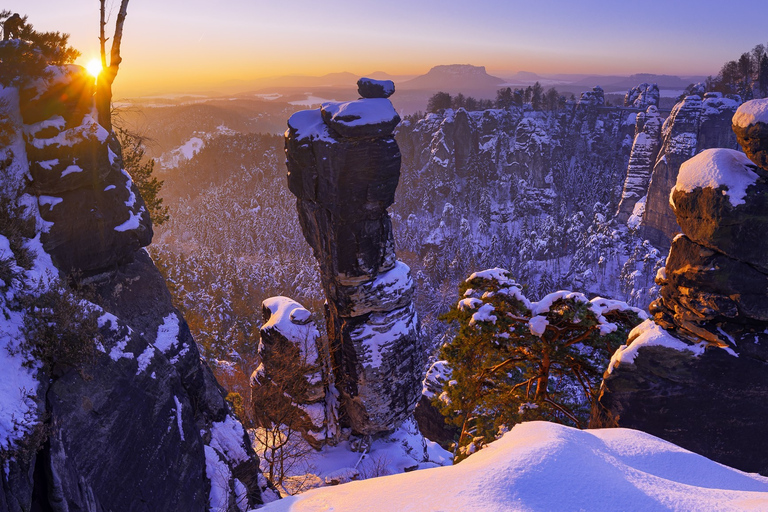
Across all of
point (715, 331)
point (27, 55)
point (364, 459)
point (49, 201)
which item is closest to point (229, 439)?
point (49, 201)

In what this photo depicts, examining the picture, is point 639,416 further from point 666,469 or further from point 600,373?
point 666,469

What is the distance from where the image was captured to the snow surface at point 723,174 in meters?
8.88

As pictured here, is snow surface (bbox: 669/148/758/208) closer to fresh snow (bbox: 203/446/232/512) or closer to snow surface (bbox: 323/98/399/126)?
snow surface (bbox: 323/98/399/126)

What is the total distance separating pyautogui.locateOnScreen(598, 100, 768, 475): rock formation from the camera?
29.5 feet

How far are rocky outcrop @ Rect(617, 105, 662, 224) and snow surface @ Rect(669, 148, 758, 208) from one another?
3888 inches

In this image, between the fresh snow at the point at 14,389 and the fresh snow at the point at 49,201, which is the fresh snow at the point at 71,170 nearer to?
the fresh snow at the point at 49,201

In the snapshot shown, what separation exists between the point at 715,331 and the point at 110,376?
13.0 m

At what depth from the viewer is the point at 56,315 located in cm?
643

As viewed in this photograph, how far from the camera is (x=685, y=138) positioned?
80.2 m

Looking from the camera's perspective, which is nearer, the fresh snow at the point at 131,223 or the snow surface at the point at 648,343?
the snow surface at the point at 648,343

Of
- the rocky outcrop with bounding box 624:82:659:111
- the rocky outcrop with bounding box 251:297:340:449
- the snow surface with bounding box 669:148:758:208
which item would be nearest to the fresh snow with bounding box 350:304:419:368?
the rocky outcrop with bounding box 251:297:340:449

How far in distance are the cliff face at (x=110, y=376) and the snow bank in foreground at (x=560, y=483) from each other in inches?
103

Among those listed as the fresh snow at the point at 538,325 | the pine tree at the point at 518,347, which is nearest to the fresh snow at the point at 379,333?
the pine tree at the point at 518,347

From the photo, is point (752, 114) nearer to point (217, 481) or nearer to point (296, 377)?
point (217, 481)
